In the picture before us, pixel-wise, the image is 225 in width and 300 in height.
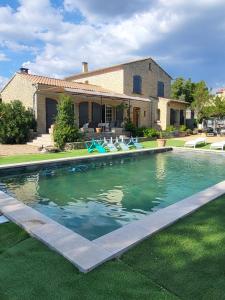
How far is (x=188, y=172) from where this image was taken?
1138 cm

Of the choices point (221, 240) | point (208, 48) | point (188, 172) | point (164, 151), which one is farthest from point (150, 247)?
point (208, 48)

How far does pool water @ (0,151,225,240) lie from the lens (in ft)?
20.5

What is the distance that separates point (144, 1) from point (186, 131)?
19145 millimetres

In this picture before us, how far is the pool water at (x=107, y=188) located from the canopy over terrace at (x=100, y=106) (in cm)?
934

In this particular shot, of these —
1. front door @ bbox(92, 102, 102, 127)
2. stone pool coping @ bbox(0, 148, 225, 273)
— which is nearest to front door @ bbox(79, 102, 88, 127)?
front door @ bbox(92, 102, 102, 127)

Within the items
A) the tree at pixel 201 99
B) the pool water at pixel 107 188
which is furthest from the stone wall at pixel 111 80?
the pool water at pixel 107 188

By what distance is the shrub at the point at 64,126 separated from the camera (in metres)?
16.9

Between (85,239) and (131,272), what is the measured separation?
0.97m

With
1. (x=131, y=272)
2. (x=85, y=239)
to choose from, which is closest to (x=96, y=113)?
(x=85, y=239)

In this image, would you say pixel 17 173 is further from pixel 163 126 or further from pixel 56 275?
pixel 163 126

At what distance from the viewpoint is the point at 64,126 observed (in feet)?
56.5

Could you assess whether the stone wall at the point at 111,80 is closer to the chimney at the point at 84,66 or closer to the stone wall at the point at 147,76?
the stone wall at the point at 147,76

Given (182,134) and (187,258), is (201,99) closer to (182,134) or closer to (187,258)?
(182,134)

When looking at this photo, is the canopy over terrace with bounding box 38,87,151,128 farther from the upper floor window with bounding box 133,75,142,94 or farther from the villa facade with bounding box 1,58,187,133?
the upper floor window with bounding box 133,75,142,94
